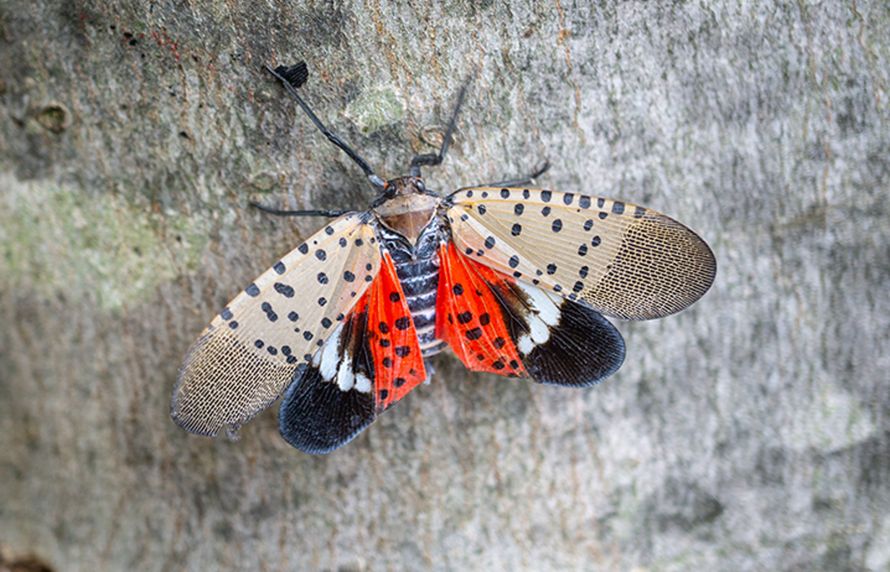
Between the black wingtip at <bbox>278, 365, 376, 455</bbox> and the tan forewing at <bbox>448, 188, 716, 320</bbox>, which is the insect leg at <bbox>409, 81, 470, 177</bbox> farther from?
the black wingtip at <bbox>278, 365, 376, 455</bbox>

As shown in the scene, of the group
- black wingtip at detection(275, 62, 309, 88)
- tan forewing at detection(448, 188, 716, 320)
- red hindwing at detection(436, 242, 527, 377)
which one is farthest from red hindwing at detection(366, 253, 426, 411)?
black wingtip at detection(275, 62, 309, 88)

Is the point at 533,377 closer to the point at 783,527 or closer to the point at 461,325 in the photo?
the point at 461,325

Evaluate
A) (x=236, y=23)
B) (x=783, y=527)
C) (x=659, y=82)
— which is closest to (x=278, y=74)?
(x=236, y=23)

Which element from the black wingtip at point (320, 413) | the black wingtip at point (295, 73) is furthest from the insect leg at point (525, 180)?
the black wingtip at point (320, 413)

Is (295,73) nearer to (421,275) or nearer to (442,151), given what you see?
(442,151)

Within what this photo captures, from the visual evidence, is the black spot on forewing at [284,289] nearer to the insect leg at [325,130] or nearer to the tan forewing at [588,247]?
the insect leg at [325,130]

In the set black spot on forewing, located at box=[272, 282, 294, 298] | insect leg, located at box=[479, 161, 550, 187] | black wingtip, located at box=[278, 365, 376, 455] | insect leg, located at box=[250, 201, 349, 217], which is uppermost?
insect leg, located at box=[479, 161, 550, 187]
